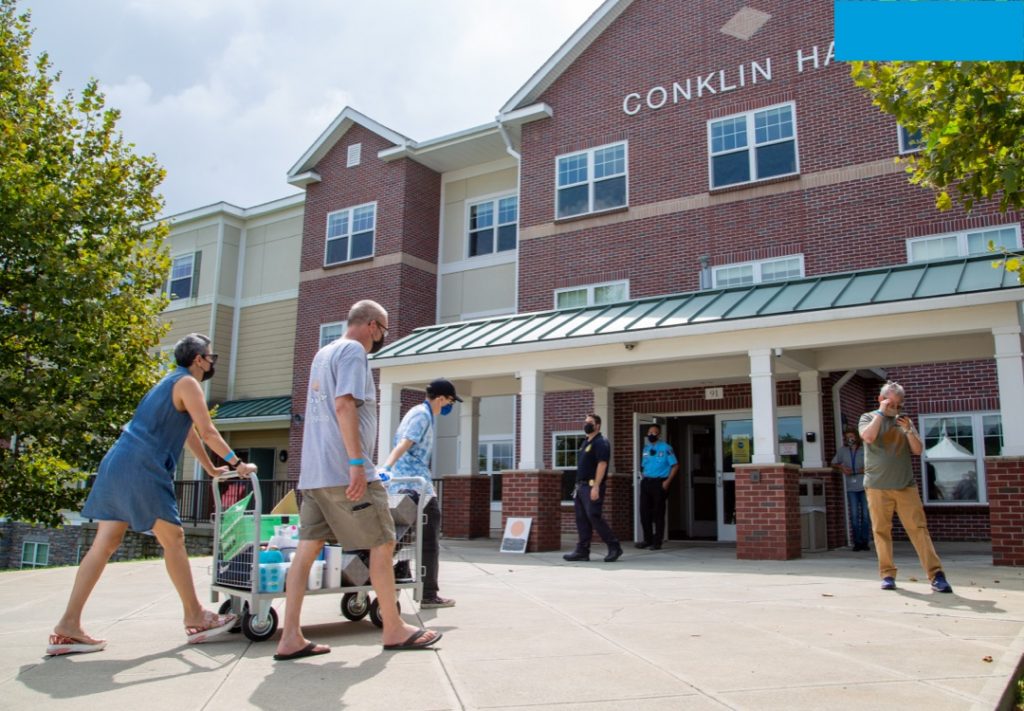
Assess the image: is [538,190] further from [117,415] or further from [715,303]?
[117,415]

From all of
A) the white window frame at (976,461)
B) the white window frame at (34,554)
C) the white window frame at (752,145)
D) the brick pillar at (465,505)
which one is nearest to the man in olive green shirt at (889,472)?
the white window frame at (976,461)

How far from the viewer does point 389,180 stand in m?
22.8

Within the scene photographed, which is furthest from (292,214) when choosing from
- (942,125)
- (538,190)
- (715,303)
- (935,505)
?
(942,125)

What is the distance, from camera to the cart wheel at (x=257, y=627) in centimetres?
518

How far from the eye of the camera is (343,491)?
4.76m

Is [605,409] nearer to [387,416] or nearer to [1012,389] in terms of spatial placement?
[387,416]

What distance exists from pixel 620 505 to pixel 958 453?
582 cm

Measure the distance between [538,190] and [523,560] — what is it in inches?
400

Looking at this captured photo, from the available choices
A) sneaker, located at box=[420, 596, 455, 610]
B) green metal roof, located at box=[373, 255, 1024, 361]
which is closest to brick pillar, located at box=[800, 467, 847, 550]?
green metal roof, located at box=[373, 255, 1024, 361]

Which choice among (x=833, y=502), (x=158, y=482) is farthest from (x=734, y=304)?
(x=158, y=482)

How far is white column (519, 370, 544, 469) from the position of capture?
43.1 ft

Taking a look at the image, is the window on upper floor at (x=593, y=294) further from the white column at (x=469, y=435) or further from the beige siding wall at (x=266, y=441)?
the beige siding wall at (x=266, y=441)

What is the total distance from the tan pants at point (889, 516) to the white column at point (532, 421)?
20.1 ft

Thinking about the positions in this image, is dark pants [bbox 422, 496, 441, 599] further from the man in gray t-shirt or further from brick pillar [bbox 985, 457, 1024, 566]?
brick pillar [bbox 985, 457, 1024, 566]
